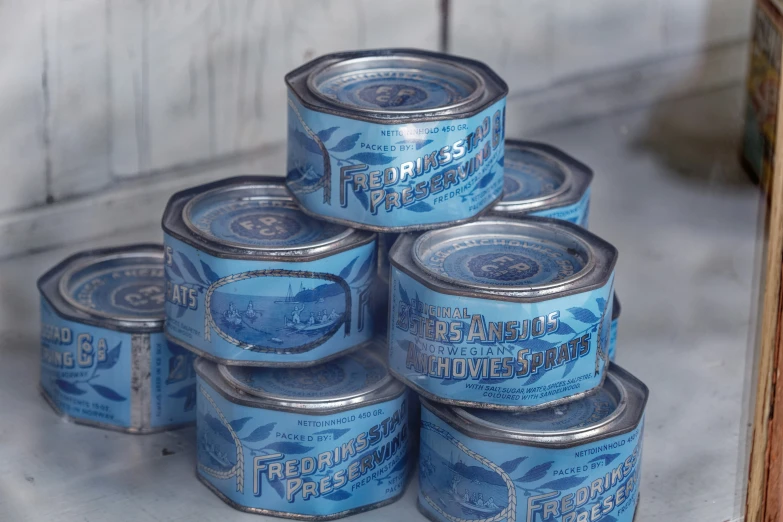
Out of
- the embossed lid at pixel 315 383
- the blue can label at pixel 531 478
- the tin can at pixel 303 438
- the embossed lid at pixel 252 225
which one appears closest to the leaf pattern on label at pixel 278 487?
the tin can at pixel 303 438

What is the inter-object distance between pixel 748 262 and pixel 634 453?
1029 millimetres

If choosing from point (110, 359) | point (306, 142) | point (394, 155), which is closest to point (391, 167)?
point (394, 155)

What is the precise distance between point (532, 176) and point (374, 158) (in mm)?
524

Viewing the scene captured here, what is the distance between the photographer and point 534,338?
1641 millimetres

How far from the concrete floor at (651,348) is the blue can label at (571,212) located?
0.32 meters

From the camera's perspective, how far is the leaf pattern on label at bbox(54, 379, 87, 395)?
77.7 inches

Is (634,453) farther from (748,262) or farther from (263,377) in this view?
(748,262)

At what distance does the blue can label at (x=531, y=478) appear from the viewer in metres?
1.63

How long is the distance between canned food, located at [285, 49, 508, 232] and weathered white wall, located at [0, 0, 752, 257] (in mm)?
712

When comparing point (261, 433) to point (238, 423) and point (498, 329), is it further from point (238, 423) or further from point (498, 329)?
point (498, 329)

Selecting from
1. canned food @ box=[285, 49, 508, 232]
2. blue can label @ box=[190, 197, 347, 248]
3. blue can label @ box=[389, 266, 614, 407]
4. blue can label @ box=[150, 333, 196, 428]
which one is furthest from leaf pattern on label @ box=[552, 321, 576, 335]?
blue can label @ box=[150, 333, 196, 428]

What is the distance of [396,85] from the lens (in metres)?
1.97

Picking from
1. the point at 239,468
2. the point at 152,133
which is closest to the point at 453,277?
the point at 239,468

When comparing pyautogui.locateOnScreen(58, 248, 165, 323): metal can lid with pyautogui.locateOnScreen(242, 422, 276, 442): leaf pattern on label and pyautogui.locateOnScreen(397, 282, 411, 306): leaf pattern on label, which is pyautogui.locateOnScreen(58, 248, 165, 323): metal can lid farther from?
pyautogui.locateOnScreen(397, 282, 411, 306): leaf pattern on label
